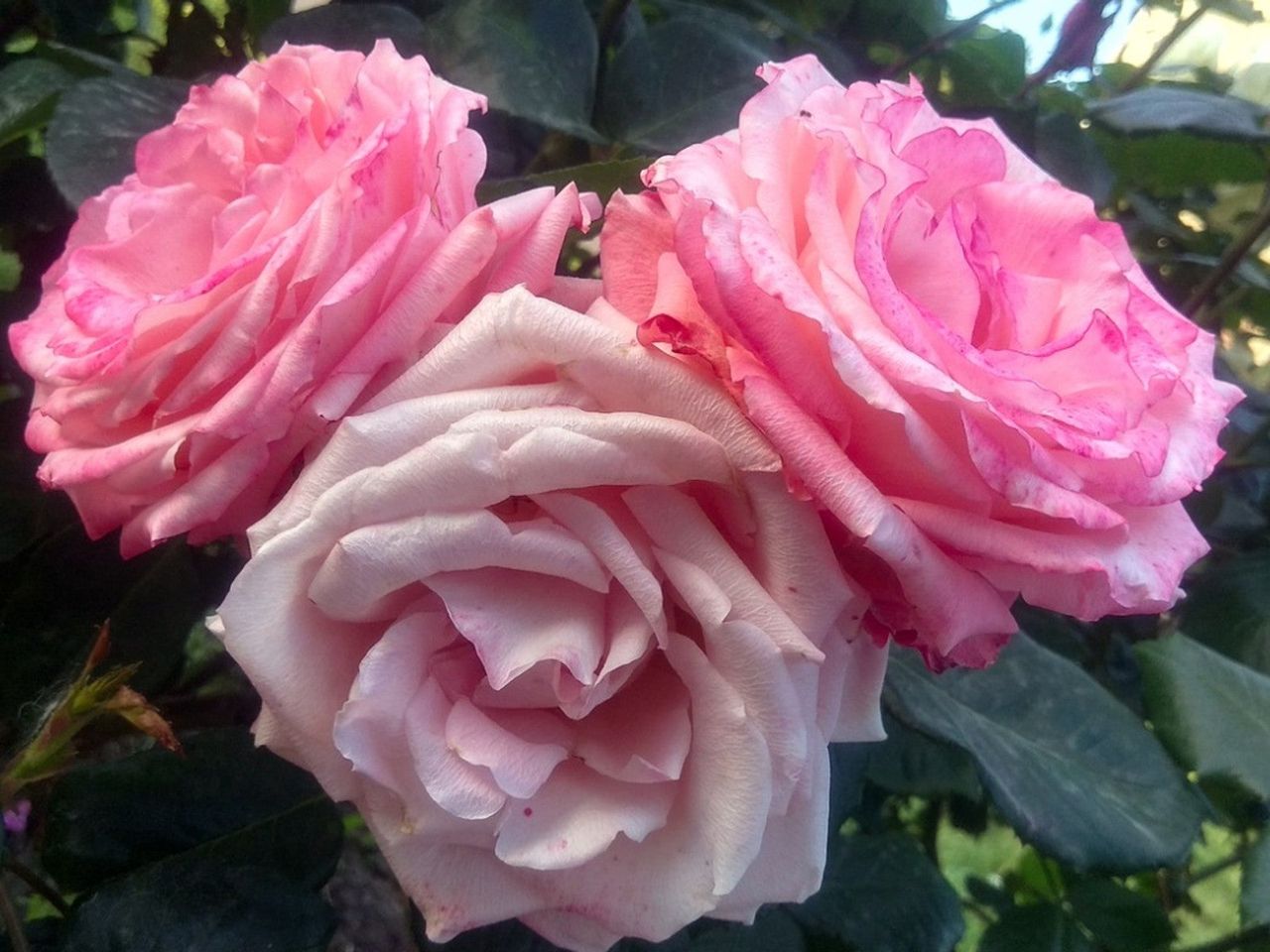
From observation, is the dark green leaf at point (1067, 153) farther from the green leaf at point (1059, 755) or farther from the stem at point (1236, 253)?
the green leaf at point (1059, 755)

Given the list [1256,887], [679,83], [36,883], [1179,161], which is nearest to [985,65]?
[1179,161]

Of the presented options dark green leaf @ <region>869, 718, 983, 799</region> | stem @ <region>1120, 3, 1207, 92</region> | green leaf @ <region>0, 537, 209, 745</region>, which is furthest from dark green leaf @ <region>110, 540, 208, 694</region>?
stem @ <region>1120, 3, 1207, 92</region>

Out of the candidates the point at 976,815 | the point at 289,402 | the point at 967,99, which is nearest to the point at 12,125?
the point at 289,402

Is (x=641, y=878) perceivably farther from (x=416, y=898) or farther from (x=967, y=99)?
(x=967, y=99)

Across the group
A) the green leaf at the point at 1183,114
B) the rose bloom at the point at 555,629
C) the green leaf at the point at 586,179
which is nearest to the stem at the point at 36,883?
the rose bloom at the point at 555,629

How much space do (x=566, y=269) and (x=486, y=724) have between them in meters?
0.45

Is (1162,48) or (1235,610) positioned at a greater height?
(1162,48)

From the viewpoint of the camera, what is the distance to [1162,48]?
101 centimetres

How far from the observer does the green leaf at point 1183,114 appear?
25.3 inches

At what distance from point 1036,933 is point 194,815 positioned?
0.60m

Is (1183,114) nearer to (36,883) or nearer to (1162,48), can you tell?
(1162,48)

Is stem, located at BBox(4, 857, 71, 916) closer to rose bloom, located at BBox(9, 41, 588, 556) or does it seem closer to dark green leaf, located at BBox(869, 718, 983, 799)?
rose bloom, located at BBox(9, 41, 588, 556)

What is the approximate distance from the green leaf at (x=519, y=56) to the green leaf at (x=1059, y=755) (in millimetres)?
334

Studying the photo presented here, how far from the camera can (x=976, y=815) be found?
1101mm
